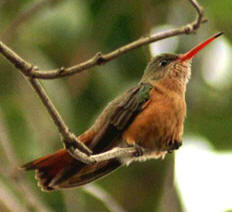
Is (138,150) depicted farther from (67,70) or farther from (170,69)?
(67,70)

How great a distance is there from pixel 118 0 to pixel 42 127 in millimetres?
1342

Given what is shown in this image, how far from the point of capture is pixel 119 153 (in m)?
3.60

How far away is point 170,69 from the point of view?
4789 millimetres

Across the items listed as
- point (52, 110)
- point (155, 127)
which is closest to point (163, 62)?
point (155, 127)

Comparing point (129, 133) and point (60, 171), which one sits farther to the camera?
point (129, 133)

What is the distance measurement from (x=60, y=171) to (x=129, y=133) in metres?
0.51

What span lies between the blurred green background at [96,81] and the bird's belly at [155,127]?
37.4 inches

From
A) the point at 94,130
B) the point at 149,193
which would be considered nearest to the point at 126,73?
the point at 149,193

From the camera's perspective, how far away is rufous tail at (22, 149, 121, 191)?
12.7 ft

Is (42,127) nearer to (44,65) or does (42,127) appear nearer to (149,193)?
(44,65)

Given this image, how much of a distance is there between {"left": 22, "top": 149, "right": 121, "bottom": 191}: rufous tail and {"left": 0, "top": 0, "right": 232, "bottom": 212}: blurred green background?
724mm

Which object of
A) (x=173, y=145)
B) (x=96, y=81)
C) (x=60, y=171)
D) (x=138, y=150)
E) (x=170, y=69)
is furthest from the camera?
(x=96, y=81)

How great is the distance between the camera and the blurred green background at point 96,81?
209 inches

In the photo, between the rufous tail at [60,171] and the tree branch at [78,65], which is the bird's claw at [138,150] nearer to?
the rufous tail at [60,171]
